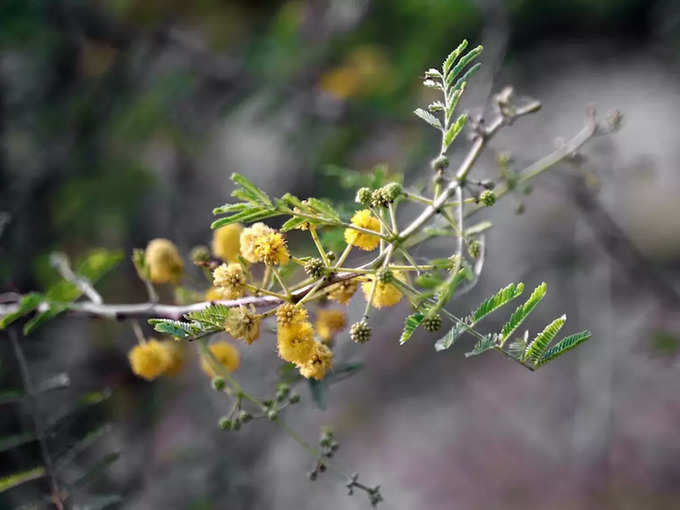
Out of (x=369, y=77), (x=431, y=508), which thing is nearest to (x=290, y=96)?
(x=369, y=77)

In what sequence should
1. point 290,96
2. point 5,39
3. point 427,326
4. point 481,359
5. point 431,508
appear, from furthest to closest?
1. point 481,359
2. point 431,508
3. point 290,96
4. point 5,39
5. point 427,326

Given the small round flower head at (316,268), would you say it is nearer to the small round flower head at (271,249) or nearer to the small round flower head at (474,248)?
the small round flower head at (271,249)

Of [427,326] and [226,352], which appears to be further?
[226,352]

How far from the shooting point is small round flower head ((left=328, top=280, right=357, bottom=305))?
1.21 m

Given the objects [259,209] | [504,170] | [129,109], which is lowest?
[259,209]

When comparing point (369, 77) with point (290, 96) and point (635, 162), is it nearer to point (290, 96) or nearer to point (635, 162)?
point (290, 96)

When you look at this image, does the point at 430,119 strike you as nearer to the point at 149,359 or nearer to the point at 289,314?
the point at 289,314

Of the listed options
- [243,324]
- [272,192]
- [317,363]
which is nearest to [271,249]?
[243,324]

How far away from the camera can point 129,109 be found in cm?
370

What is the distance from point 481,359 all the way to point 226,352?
6.01m

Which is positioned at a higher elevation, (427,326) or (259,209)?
(259,209)

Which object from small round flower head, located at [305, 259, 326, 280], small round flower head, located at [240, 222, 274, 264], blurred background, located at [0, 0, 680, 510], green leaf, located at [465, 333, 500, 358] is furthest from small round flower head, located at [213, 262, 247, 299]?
blurred background, located at [0, 0, 680, 510]

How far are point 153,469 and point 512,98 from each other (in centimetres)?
260

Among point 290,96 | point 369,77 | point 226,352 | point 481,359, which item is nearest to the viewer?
point 226,352
